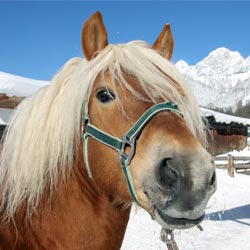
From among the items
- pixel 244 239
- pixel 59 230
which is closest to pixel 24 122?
pixel 59 230

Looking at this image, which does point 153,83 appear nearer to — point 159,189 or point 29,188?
point 159,189

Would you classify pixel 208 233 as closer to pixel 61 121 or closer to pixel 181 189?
pixel 61 121

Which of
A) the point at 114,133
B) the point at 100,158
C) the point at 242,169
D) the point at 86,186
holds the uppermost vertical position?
the point at 114,133

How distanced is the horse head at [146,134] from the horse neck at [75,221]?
0.35 ft

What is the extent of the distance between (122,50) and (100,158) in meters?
0.69

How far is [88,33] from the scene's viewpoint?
197cm

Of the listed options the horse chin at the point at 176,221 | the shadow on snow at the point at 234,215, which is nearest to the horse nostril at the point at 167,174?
the horse chin at the point at 176,221

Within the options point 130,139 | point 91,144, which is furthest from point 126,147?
point 91,144

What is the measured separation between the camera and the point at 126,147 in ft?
5.65

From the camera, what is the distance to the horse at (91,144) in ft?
5.60

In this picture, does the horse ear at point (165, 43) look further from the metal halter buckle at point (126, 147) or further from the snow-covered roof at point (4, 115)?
the snow-covered roof at point (4, 115)

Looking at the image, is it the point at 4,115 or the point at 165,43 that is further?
Answer: the point at 4,115

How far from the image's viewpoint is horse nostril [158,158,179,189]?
149 cm

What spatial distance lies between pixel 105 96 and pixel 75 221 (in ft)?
2.45
